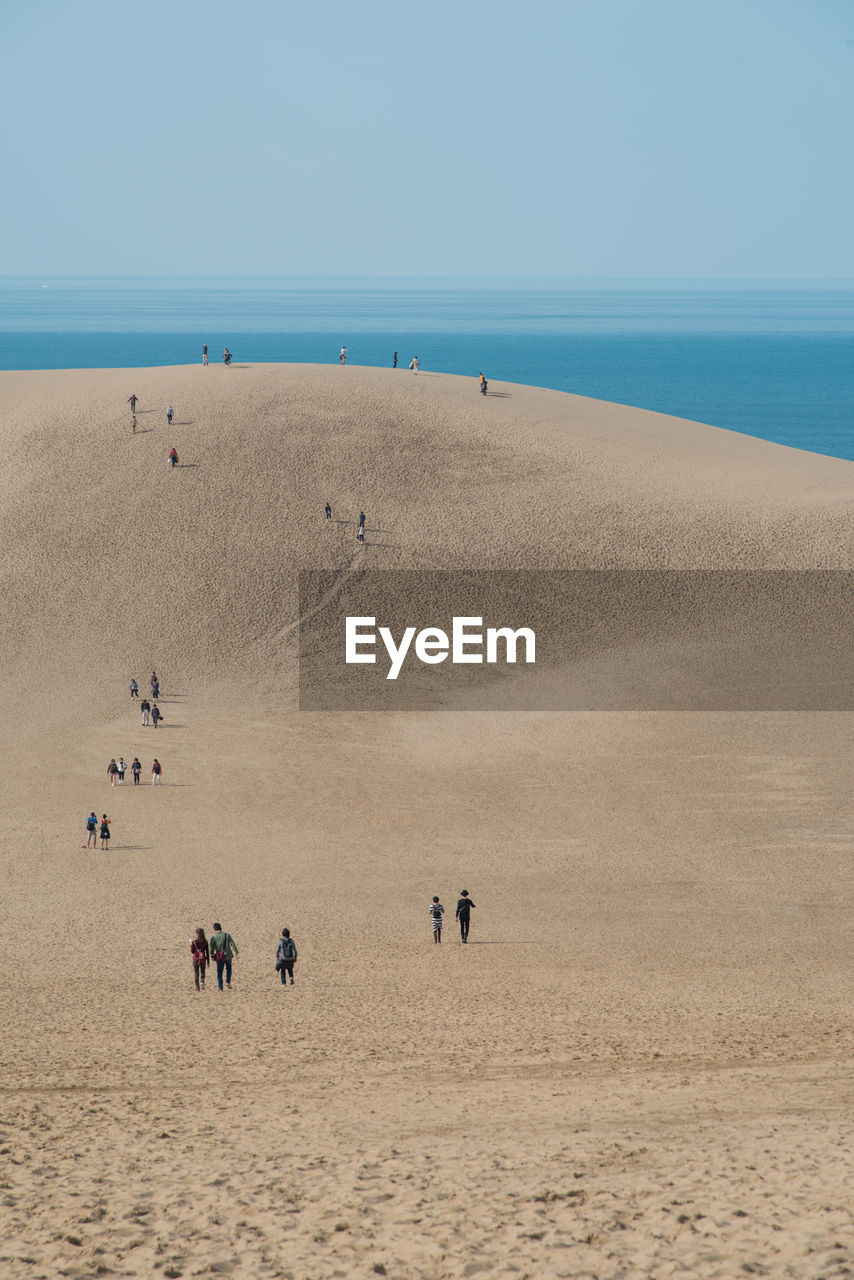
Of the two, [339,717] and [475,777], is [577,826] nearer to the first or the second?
[475,777]

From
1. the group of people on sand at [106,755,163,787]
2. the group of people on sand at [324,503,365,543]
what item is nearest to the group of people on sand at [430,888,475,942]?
the group of people on sand at [106,755,163,787]

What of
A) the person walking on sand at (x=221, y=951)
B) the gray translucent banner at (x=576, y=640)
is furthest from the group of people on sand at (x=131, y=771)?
the person walking on sand at (x=221, y=951)

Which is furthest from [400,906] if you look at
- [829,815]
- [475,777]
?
[829,815]

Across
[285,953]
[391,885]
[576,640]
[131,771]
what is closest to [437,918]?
[285,953]

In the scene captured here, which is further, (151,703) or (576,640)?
(576,640)

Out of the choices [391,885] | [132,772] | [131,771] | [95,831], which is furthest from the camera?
[131,771]

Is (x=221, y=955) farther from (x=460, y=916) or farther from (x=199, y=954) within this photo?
(x=460, y=916)

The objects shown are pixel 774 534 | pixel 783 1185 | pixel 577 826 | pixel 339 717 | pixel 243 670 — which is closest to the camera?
pixel 783 1185

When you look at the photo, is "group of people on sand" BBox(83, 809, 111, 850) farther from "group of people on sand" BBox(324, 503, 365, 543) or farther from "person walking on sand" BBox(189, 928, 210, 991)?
"group of people on sand" BBox(324, 503, 365, 543)
